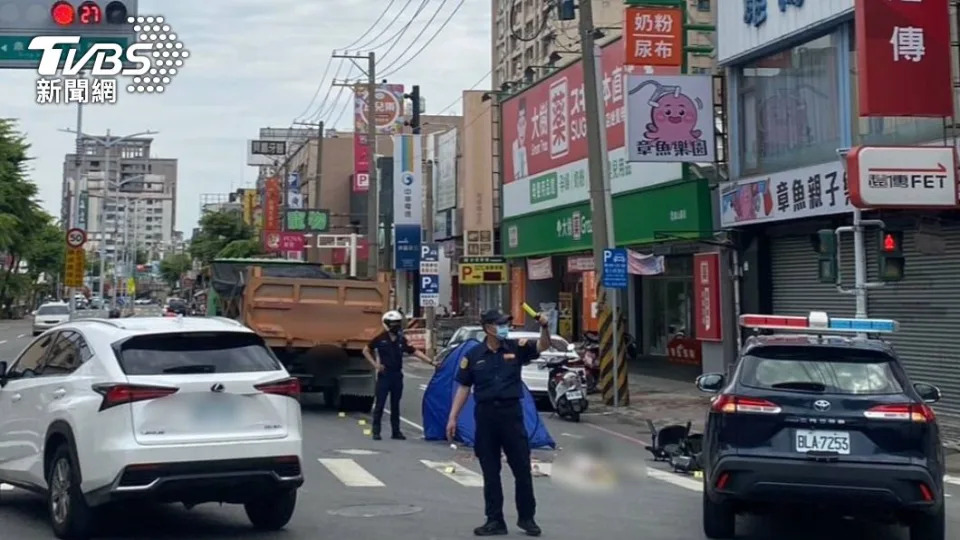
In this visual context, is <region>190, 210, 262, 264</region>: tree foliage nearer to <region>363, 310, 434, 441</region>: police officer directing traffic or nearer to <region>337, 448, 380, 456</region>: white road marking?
<region>363, 310, 434, 441</region>: police officer directing traffic

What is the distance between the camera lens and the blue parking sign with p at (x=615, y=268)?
71.9 ft

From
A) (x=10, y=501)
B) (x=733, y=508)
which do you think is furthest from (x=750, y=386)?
(x=10, y=501)

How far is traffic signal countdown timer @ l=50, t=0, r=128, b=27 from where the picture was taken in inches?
763

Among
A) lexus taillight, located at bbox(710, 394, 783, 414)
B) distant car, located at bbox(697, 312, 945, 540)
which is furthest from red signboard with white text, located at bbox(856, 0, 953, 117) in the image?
lexus taillight, located at bbox(710, 394, 783, 414)

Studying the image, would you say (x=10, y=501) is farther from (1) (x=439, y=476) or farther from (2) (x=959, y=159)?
(2) (x=959, y=159)

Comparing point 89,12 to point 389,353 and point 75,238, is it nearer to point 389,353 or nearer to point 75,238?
point 389,353

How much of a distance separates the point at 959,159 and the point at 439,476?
370 inches

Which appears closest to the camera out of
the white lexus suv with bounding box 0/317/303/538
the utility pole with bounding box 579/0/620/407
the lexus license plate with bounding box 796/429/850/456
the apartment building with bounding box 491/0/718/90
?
the white lexus suv with bounding box 0/317/303/538

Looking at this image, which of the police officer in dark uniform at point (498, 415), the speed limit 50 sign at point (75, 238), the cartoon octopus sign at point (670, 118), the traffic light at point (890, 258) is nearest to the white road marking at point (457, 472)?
the police officer in dark uniform at point (498, 415)

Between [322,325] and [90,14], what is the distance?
6.24 m

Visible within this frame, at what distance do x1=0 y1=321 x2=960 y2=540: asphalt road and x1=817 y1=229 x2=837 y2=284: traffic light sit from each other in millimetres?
3882

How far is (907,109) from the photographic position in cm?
1773

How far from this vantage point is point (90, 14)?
19.6m

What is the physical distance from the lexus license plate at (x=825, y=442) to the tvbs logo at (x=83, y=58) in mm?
14433
